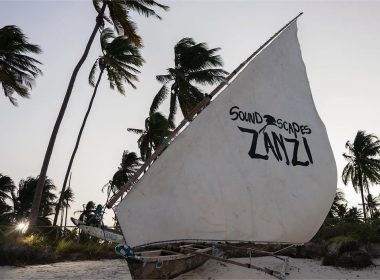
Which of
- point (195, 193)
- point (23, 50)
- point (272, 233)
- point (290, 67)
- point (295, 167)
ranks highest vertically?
point (23, 50)

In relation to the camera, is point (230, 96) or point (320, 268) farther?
point (320, 268)

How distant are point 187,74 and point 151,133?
6627 mm

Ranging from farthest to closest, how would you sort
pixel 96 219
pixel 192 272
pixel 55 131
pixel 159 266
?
pixel 55 131 < pixel 192 272 < pixel 159 266 < pixel 96 219

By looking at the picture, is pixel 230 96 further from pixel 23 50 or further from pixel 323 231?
pixel 23 50

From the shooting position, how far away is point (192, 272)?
10.9 metres

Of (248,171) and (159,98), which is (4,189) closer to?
(159,98)

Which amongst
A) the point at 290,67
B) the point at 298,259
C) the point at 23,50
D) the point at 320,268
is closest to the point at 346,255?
the point at 320,268

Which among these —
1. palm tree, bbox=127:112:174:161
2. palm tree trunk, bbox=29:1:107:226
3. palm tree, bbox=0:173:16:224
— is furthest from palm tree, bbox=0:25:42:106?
palm tree, bbox=0:173:16:224

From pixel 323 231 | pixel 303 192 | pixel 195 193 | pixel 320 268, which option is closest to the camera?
pixel 195 193

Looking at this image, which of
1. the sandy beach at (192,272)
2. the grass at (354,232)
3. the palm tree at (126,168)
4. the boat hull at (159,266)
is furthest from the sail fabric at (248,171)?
the palm tree at (126,168)

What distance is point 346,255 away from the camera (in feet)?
44.2

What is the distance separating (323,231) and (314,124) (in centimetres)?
887

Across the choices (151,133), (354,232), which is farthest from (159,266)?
(151,133)

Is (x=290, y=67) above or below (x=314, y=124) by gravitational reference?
above
